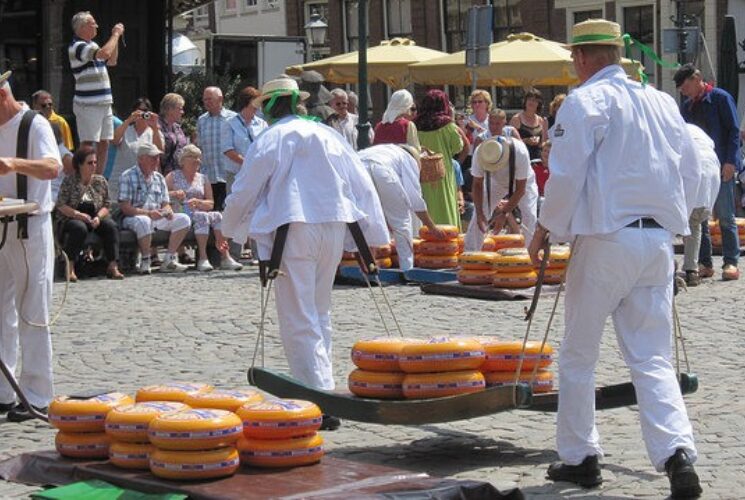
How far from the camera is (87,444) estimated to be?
7.52m

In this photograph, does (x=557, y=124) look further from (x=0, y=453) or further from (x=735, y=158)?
(x=735, y=158)

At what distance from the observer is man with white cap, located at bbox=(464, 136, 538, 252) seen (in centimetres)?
1625

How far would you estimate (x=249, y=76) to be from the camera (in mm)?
32875

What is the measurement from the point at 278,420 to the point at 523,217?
9.88 m

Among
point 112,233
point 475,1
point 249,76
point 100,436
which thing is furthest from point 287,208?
point 475,1

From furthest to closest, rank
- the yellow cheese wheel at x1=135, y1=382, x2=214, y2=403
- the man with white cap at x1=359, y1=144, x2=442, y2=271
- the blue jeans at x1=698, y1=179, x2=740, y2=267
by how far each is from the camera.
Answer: the blue jeans at x1=698, y1=179, x2=740, y2=267 < the man with white cap at x1=359, y1=144, x2=442, y2=271 < the yellow cheese wheel at x1=135, y1=382, x2=214, y2=403

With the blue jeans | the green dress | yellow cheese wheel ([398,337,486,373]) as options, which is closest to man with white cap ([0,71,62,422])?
yellow cheese wheel ([398,337,486,373])

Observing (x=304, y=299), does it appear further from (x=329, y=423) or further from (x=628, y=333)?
(x=628, y=333)

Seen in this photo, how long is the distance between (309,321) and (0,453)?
176 cm

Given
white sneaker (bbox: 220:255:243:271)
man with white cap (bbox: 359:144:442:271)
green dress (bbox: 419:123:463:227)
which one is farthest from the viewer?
white sneaker (bbox: 220:255:243:271)

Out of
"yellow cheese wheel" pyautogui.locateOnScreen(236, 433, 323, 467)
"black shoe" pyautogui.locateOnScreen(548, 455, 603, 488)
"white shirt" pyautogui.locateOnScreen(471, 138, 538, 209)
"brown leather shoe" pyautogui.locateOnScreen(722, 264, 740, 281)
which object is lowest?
"brown leather shoe" pyautogui.locateOnScreen(722, 264, 740, 281)

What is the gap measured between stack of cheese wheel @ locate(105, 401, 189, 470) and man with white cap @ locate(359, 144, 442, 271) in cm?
820

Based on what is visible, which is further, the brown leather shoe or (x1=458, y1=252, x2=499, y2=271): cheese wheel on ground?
the brown leather shoe

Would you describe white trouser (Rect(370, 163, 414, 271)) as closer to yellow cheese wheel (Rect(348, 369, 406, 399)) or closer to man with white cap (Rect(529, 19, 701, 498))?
yellow cheese wheel (Rect(348, 369, 406, 399))
